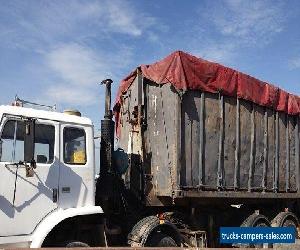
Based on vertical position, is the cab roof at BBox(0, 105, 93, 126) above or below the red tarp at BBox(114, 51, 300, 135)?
below

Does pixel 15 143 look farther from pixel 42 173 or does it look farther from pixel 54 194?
pixel 54 194

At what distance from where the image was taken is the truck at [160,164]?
19.9ft

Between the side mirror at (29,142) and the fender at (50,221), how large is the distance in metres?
0.89

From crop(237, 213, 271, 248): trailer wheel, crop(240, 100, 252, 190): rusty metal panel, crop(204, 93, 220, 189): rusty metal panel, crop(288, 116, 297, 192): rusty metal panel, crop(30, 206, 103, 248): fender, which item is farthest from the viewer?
crop(288, 116, 297, 192): rusty metal panel

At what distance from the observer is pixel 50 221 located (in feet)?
20.2

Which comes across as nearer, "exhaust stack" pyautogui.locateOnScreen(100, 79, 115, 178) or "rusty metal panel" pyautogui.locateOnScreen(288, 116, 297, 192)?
"exhaust stack" pyautogui.locateOnScreen(100, 79, 115, 178)

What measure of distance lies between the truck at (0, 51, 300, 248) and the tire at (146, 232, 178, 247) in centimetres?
2

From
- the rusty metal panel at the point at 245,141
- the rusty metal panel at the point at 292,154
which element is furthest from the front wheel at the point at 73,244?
the rusty metal panel at the point at 292,154

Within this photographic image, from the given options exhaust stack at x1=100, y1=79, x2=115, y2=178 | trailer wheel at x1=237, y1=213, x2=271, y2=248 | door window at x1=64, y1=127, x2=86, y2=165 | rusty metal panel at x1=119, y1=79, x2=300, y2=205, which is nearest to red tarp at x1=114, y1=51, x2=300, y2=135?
rusty metal panel at x1=119, y1=79, x2=300, y2=205

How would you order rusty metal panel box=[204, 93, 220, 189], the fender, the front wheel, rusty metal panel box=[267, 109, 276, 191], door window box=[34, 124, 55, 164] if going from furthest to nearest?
1. rusty metal panel box=[267, 109, 276, 191]
2. rusty metal panel box=[204, 93, 220, 189]
3. the front wheel
4. door window box=[34, 124, 55, 164]
5. the fender

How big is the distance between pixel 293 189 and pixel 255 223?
1.84 metres

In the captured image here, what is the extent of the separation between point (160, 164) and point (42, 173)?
266 cm

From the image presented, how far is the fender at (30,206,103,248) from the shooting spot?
5.97 meters

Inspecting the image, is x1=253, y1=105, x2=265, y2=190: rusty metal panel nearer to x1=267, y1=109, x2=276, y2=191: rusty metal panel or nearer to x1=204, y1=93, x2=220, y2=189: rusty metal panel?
x1=267, y1=109, x2=276, y2=191: rusty metal panel
